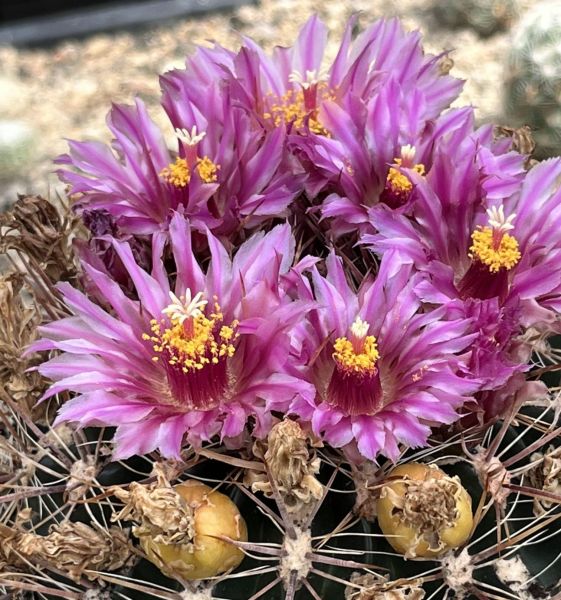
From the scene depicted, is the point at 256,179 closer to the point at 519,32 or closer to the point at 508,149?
the point at 508,149

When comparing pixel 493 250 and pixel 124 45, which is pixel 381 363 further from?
pixel 124 45

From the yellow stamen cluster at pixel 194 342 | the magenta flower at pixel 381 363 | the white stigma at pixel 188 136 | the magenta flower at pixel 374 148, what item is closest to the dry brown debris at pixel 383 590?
the magenta flower at pixel 381 363

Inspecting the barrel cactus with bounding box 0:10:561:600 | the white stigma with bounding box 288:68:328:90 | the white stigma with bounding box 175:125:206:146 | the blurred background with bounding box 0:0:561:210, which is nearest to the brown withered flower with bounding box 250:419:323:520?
the barrel cactus with bounding box 0:10:561:600

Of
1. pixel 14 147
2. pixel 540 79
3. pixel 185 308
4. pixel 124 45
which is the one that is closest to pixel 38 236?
pixel 185 308

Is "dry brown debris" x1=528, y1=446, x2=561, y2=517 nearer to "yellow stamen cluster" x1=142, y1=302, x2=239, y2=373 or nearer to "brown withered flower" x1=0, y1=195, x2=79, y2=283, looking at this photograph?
"yellow stamen cluster" x1=142, y1=302, x2=239, y2=373

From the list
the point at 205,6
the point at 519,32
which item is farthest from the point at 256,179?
the point at 205,6
